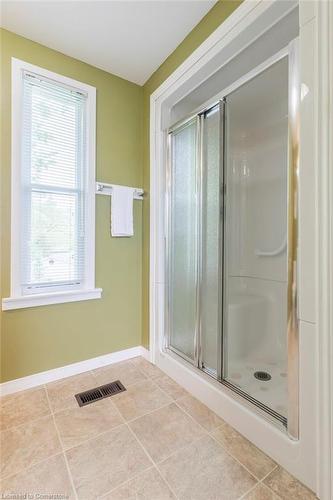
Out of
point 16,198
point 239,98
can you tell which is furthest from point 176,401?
point 239,98

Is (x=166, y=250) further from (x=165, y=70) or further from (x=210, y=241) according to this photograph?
(x=165, y=70)

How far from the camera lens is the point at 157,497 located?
3.19 ft

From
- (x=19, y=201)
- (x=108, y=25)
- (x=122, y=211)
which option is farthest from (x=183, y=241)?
(x=108, y=25)

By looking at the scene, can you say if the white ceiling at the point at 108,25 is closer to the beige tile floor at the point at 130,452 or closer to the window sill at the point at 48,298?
the window sill at the point at 48,298

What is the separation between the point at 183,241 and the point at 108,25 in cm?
160

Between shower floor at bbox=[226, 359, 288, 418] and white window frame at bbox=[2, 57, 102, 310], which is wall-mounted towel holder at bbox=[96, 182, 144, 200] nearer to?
white window frame at bbox=[2, 57, 102, 310]

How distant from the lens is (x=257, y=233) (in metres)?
2.17

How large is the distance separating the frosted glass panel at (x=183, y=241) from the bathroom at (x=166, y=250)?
0.05ft

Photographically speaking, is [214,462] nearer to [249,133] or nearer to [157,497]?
[157,497]

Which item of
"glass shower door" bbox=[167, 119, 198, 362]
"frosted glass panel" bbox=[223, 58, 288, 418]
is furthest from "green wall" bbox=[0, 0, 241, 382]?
"frosted glass panel" bbox=[223, 58, 288, 418]

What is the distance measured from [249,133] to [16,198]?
2006mm

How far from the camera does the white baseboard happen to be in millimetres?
1661

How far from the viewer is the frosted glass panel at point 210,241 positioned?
1.67 meters

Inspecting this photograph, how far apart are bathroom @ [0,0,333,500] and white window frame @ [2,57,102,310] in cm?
1
